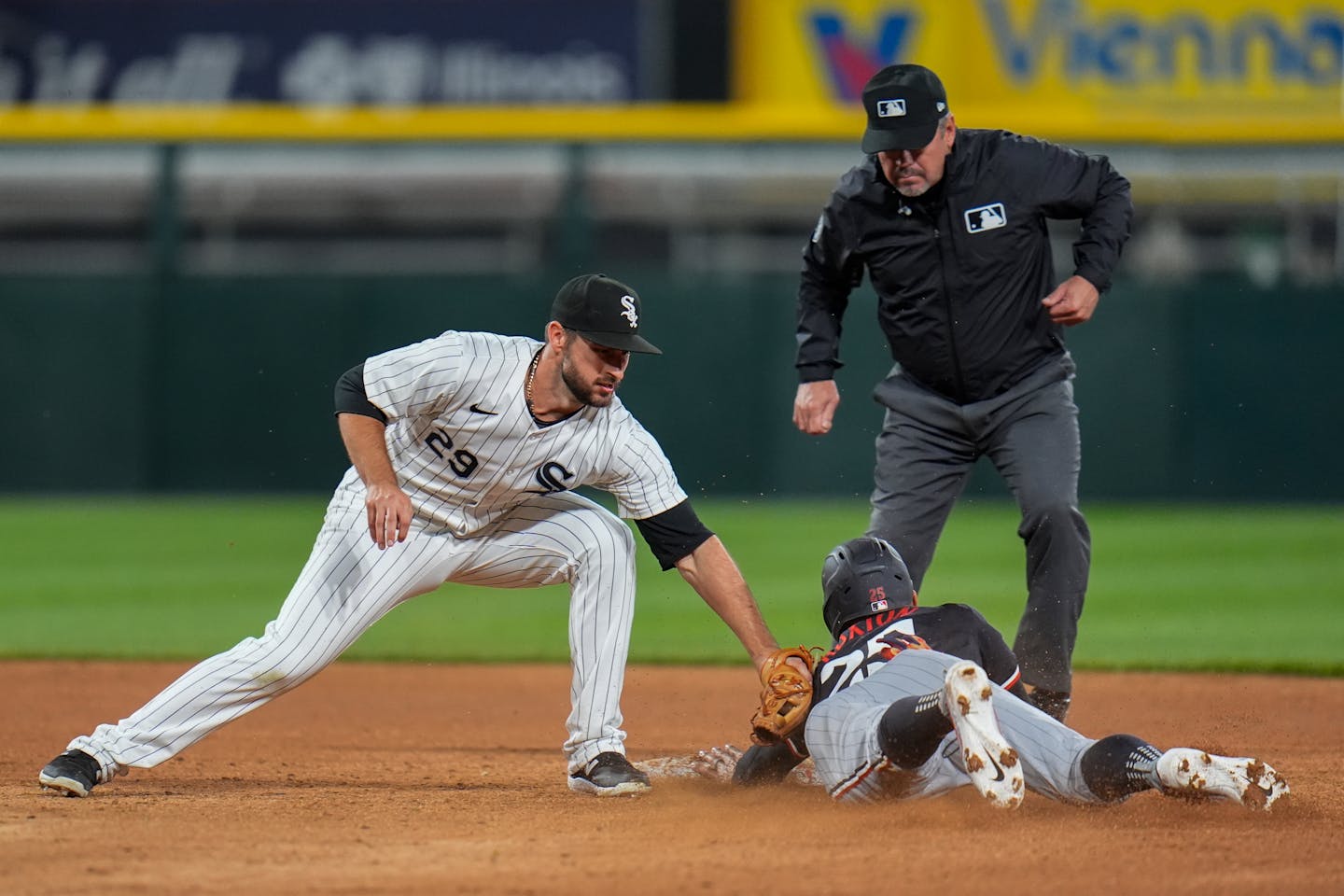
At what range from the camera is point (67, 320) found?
1460 centimetres

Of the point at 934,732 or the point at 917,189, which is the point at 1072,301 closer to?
the point at 917,189

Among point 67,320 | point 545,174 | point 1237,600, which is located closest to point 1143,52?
point 545,174

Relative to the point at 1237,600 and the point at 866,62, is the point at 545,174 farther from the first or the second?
the point at 1237,600

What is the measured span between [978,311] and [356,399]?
6.30ft

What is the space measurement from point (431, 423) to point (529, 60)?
12.2 metres

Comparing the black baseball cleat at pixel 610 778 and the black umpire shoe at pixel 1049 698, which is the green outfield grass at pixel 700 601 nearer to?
the black umpire shoe at pixel 1049 698

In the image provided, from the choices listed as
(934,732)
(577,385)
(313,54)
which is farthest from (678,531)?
(313,54)

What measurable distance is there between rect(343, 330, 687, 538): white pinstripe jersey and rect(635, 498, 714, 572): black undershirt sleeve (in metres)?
0.02

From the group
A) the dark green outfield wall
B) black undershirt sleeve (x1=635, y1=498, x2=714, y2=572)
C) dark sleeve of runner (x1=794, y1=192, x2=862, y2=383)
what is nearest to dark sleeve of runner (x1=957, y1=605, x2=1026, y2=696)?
black undershirt sleeve (x1=635, y1=498, x2=714, y2=572)

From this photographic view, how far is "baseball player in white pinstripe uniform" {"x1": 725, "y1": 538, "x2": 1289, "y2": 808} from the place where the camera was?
377 cm

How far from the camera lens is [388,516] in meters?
4.33

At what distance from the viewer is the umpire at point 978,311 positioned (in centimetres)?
520

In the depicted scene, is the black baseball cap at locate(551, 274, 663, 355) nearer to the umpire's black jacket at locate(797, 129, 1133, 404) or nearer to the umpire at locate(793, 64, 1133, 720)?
the umpire at locate(793, 64, 1133, 720)

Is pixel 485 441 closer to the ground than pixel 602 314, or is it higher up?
closer to the ground
